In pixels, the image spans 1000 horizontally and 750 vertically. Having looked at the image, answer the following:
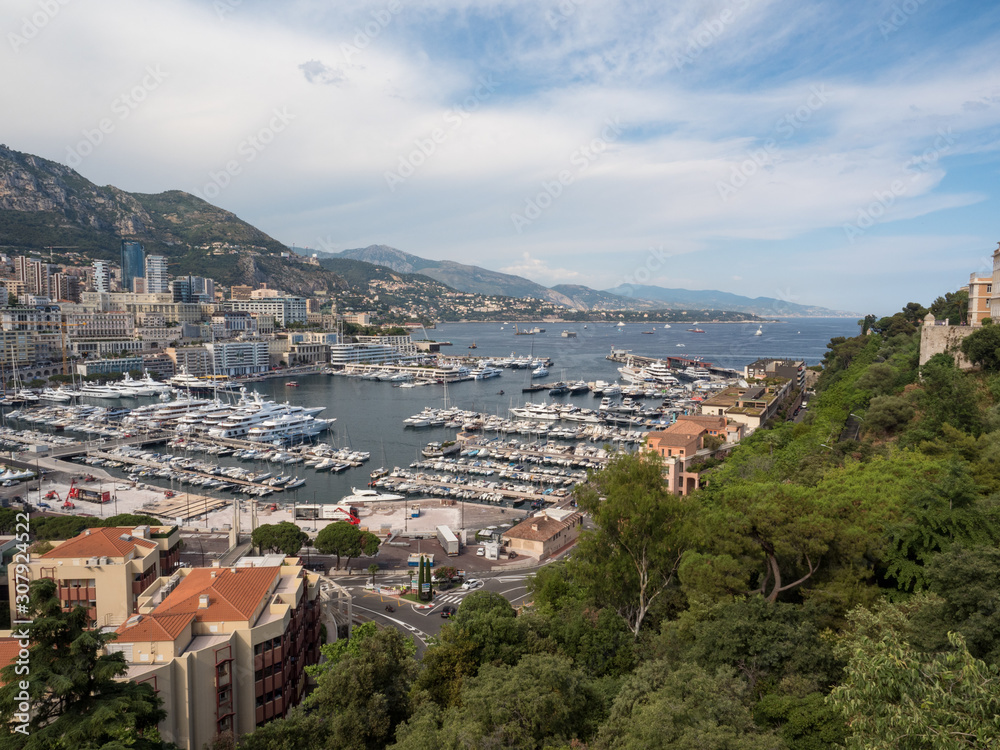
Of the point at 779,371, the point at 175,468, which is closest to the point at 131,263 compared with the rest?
the point at 175,468

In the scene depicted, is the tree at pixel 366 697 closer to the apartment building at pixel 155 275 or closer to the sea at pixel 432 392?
the sea at pixel 432 392

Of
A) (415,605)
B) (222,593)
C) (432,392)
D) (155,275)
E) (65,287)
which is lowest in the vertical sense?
(415,605)

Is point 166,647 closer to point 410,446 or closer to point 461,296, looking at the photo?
point 410,446

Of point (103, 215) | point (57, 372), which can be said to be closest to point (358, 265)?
point (103, 215)

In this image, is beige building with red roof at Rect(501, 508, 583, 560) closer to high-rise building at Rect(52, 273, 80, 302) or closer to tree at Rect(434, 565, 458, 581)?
tree at Rect(434, 565, 458, 581)

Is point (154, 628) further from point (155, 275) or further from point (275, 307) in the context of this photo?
point (155, 275)
